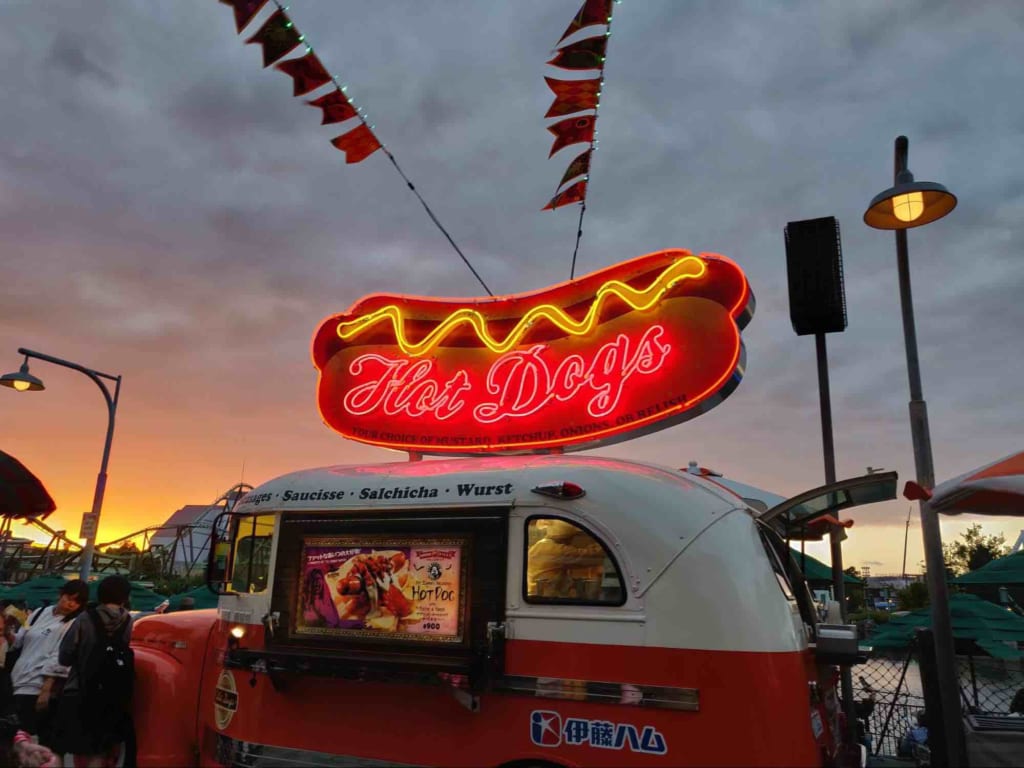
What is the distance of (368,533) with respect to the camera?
5.73m

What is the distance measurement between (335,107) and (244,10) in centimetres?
151

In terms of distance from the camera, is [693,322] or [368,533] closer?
[368,533]

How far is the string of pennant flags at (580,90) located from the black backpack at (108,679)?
726 centimetres

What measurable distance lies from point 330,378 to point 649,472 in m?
6.19

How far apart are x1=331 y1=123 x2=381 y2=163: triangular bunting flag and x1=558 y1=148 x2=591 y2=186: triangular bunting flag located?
8.55ft

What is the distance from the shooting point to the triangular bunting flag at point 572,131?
358 inches

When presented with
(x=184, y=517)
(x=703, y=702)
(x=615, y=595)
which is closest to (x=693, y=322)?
(x=615, y=595)

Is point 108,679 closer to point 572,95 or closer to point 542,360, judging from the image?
point 542,360

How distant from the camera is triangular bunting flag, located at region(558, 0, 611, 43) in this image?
7.83m

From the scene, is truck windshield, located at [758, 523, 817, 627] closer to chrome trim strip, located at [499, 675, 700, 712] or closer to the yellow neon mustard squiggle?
chrome trim strip, located at [499, 675, 700, 712]

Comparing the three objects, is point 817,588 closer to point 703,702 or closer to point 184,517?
point 703,702

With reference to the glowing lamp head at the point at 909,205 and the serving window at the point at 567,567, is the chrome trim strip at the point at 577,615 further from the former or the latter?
the glowing lamp head at the point at 909,205

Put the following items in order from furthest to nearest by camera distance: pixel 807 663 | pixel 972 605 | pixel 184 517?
pixel 184 517, pixel 972 605, pixel 807 663

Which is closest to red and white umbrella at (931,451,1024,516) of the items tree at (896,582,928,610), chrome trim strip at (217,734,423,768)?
chrome trim strip at (217,734,423,768)
